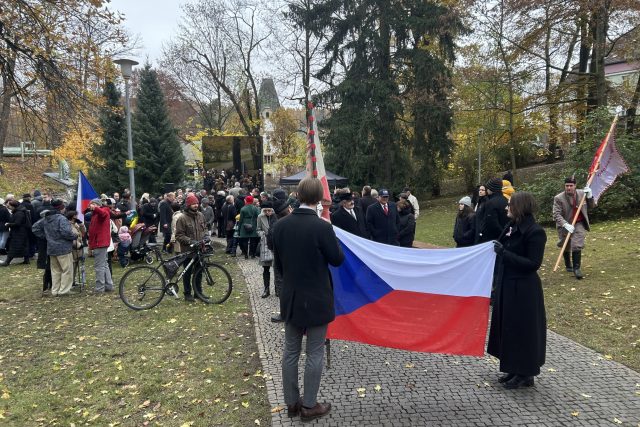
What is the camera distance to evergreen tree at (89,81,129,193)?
32.9 m

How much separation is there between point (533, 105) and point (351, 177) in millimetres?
10123

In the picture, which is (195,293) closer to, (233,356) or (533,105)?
(233,356)

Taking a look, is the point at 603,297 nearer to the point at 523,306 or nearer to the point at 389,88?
the point at 523,306

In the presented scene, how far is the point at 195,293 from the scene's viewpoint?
8.81 meters

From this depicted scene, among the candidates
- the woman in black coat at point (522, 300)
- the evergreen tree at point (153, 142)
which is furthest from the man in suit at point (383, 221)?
the evergreen tree at point (153, 142)

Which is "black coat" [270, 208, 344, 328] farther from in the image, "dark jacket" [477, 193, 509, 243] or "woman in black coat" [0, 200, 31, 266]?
"woman in black coat" [0, 200, 31, 266]

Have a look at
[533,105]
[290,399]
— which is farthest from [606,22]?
[290,399]

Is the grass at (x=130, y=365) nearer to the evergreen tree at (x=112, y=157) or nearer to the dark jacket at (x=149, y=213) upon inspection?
the dark jacket at (x=149, y=213)

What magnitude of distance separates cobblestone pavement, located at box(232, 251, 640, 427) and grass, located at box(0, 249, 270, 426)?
0.49 m

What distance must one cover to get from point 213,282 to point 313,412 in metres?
4.95

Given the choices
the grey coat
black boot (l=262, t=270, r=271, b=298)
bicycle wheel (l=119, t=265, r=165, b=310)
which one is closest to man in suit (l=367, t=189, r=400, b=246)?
black boot (l=262, t=270, r=271, b=298)

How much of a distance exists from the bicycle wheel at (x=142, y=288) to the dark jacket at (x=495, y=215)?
5.54 meters

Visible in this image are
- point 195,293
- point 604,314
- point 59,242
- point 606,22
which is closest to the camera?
point 604,314

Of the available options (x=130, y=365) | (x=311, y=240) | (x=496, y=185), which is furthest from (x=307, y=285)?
(x=496, y=185)
